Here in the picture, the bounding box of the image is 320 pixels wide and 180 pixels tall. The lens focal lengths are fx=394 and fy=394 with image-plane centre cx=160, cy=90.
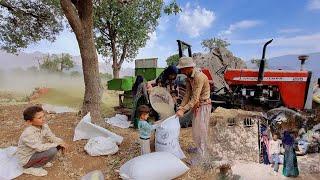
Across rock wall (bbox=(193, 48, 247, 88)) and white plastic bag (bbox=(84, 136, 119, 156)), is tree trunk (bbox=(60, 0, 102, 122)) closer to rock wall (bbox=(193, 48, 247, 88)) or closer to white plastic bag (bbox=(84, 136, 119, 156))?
white plastic bag (bbox=(84, 136, 119, 156))

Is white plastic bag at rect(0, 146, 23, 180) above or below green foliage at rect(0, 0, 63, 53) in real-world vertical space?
below

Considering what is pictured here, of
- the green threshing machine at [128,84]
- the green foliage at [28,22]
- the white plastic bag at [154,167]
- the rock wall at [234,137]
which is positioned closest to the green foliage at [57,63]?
the green foliage at [28,22]

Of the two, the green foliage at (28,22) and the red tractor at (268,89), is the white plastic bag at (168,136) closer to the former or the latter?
the red tractor at (268,89)

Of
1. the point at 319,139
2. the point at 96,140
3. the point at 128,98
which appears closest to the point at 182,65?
the point at 96,140

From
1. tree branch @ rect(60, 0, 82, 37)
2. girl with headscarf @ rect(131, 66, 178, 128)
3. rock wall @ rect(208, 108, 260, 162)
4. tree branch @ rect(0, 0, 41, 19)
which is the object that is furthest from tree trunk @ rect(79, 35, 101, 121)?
tree branch @ rect(0, 0, 41, 19)

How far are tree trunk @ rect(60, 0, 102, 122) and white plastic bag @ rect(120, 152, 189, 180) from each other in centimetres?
214

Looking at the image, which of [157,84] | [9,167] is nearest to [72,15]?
[157,84]

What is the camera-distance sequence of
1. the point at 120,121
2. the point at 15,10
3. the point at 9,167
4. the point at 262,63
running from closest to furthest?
the point at 9,167
the point at 262,63
the point at 120,121
the point at 15,10

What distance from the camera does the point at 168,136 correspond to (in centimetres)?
544

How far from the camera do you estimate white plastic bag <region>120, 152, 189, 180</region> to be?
4.89 m

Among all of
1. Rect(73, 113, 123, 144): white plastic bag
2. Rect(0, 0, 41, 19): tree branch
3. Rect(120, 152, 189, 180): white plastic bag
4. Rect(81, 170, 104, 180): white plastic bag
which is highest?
Rect(0, 0, 41, 19): tree branch

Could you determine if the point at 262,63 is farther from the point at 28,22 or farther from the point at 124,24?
the point at 124,24

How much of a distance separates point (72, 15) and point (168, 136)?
282cm

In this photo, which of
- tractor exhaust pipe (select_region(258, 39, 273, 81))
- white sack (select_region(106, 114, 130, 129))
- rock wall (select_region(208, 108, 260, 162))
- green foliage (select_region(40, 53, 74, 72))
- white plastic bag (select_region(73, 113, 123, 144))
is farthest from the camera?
green foliage (select_region(40, 53, 74, 72))
